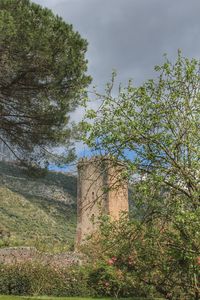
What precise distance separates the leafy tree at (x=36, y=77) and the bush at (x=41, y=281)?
3331 millimetres

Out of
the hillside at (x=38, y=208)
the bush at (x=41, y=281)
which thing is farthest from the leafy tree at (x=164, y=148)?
the hillside at (x=38, y=208)

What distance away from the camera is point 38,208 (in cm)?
3441

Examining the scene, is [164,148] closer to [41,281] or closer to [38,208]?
[41,281]

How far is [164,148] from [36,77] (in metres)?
7.15

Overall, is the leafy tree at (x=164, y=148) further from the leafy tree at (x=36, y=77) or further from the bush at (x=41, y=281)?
the bush at (x=41, y=281)

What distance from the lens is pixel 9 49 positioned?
11.0 m

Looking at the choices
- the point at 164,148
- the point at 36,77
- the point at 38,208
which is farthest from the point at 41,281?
the point at 38,208

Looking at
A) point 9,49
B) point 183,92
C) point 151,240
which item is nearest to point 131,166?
point 151,240

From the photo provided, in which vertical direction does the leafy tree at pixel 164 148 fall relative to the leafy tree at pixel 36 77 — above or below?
below

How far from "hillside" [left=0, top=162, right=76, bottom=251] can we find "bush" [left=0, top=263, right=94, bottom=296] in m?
10.2

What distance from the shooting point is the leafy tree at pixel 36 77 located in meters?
10.8

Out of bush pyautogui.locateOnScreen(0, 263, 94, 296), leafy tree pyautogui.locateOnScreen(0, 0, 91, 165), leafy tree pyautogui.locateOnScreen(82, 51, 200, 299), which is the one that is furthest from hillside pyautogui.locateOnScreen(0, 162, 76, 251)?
leafy tree pyautogui.locateOnScreen(82, 51, 200, 299)

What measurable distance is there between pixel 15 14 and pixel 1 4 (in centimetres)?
47

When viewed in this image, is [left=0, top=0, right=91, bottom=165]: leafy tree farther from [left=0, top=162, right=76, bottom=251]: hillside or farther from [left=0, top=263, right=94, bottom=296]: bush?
[left=0, top=162, right=76, bottom=251]: hillside
